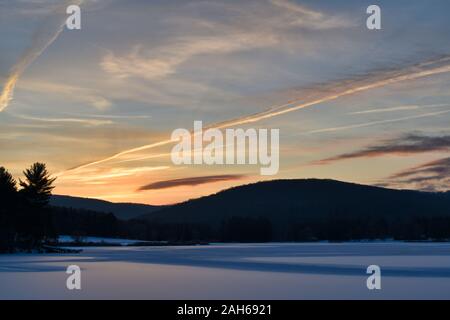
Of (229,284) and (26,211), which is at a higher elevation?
(26,211)

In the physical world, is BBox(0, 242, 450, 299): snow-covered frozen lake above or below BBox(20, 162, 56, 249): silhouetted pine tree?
below

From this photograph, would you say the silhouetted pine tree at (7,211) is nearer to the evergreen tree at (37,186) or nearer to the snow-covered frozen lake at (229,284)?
the evergreen tree at (37,186)

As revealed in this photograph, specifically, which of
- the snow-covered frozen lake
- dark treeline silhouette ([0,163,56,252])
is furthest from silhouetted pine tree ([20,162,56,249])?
the snow-covered frozen lake

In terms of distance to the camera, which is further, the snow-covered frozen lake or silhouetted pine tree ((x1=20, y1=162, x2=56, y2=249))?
silhouetted pine tree ((x1=20, y1=162, x2=56, y2=249))

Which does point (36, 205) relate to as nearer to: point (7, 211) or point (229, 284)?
point (7, 211)

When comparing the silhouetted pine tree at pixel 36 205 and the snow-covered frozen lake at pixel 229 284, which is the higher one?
the silhouetted pine tree at pixel 36 205

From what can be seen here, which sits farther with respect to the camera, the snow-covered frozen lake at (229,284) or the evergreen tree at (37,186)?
the evergreen tree at (37,186)

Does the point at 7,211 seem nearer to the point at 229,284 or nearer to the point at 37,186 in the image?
the point at 37,186

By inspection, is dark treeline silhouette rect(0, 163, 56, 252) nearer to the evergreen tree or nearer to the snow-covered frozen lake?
the evergreen tree

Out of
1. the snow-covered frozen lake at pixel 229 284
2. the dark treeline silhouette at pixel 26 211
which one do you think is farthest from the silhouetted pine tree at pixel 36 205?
the snow-covered frozen lake at pixel 229 284

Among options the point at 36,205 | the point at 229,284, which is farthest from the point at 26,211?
the point at 229,284

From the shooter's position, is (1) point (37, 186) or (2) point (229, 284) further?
(1) point (37, 186)
